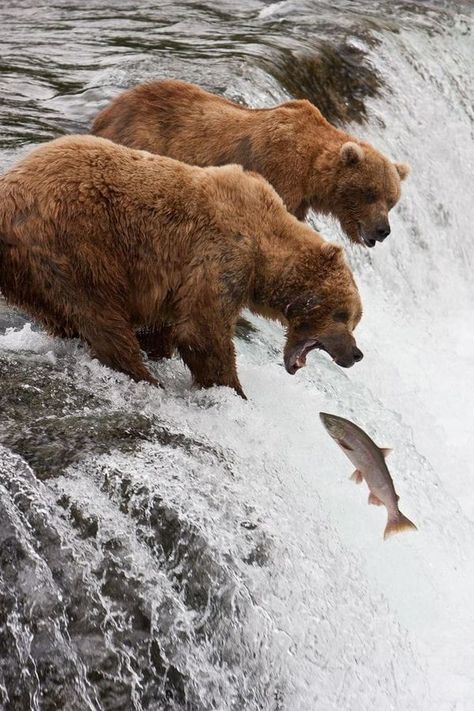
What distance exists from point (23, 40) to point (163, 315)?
768 centimetres

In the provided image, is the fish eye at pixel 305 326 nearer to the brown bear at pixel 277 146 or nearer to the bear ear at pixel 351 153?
the brown bear at pixel 277 146

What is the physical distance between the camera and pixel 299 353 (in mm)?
5402

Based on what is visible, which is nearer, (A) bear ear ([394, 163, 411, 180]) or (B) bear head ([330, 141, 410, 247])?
(B) bear head ([330, 141, 410, 247])

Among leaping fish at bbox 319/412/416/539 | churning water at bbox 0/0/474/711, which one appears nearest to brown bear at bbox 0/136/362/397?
churning water at bbox 0/0/474/711

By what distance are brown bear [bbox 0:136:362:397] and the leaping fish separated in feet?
1.93

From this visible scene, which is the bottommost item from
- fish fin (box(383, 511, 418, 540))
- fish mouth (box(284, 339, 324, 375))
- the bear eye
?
fish fin (box(383, 511, 418, 540))

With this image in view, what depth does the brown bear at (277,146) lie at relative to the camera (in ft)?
22.3

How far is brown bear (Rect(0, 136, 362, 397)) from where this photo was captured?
15.5 ft

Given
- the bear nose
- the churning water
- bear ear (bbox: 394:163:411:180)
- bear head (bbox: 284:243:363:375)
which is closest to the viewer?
the churning water

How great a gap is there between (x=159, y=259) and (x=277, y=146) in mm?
2054

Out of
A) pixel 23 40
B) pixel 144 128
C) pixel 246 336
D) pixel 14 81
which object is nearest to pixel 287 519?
pixel 246 336

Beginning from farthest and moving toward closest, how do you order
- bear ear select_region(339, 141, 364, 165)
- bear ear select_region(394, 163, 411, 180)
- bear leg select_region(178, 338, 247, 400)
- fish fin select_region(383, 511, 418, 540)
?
bear ear select_region(394, 163, 411, 180) → bear ear select_region(339, 141, 364, 165) → bear leg select_region(178, 338, 247, 400) → fish fin select_region(383, 511, 418, 540)

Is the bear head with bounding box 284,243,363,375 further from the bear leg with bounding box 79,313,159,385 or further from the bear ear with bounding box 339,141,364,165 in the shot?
the bear ear with bounding box 339,141,364,165

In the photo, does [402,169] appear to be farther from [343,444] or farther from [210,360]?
[343,444]
